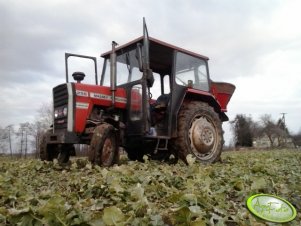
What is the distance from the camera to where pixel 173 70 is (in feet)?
24.3

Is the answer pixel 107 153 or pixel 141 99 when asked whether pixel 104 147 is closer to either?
pixel 107 153

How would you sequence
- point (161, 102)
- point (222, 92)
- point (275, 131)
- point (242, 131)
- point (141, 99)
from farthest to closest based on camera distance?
point (275, 131), point (242, 131), point (222, 92), point (161, 102), point (141, 99)

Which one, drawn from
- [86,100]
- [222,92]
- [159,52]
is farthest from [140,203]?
[222,92]

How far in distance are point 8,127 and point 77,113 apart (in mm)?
35000

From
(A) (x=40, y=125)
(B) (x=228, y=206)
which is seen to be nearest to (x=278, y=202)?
(B) (x=228, y=206)

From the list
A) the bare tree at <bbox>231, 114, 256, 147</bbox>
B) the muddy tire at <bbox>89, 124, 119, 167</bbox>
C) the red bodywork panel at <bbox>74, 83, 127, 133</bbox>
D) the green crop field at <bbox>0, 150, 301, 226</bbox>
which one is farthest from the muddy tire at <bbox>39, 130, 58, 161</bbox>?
the bare tree at <bbox>231, 114, 256, 147</bbox>

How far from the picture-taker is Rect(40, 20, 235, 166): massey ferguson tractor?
611cm

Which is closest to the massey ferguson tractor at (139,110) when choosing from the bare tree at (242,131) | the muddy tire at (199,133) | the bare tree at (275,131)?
the muddy tire at (199,133)

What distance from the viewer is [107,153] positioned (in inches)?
228

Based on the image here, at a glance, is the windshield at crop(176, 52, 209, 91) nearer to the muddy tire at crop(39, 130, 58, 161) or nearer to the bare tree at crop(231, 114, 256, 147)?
the muddy tire at crop(39, 130, 58, 161)

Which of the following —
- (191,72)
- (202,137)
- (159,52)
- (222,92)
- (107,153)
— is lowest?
(107,153)

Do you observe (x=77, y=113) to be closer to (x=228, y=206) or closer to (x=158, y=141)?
(x=158, y=141)

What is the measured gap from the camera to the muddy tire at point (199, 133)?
7.02 metres

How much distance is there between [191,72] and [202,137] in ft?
4.94
